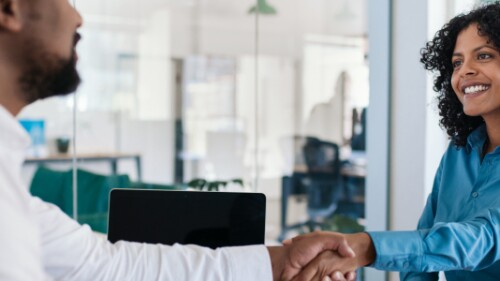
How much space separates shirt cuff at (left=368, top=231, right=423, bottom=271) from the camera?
1.31 meters

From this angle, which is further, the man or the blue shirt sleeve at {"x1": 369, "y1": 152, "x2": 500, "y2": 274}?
the blue shirt sleeve at {"x1": 369, "y1": 152, "x2": 500, "y2": 274}

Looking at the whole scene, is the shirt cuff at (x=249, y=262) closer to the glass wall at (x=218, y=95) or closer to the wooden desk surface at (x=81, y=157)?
the wooden desk surface at (x=81, y=157)

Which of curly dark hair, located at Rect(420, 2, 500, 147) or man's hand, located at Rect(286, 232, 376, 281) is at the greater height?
curly dark hair, located at Rect(420, 2, 500, 147)

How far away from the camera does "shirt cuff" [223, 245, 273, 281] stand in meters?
1.35

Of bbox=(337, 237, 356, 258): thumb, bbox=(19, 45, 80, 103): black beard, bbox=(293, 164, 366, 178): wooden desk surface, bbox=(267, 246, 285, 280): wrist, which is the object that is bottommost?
bbox=(293, 164, 366, 178): wooden desk surface

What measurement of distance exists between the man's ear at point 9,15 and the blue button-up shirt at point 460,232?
0.94 m

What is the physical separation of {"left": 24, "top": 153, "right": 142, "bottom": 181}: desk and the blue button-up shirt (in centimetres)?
331

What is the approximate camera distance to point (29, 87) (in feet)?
3.06

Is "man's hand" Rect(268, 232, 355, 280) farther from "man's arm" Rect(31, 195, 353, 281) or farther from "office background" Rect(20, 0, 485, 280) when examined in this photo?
"office background" Rect(20, 0, 485, 280)

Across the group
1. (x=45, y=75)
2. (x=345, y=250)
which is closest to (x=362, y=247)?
(x=345, y=250)

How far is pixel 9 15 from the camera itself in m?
0.87

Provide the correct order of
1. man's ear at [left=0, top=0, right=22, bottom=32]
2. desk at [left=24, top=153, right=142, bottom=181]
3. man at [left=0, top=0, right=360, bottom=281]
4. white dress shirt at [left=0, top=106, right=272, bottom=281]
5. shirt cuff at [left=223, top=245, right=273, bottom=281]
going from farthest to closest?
desk at [left=24, top=153, right=142, bottom=181] < shirt cuff at [left=223, top=245, right=273, bottom=281] < white dress shirt at [left=0, top=106, right=272, bottom=281] < man's ear at [left=0, top=0, right=22, bottom=32] < man at [left=0, top=0, right=360, bottom=281]

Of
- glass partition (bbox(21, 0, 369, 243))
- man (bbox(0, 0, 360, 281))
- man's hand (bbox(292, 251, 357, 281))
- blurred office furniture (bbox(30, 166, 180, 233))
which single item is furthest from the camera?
glass partition (bbox(21, 0, 369, 243))

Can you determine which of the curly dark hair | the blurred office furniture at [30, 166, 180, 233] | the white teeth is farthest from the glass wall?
the white teeth
